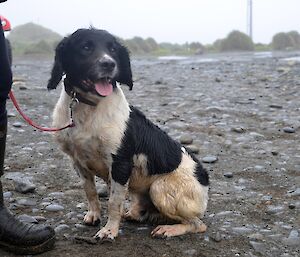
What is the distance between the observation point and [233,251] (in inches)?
135

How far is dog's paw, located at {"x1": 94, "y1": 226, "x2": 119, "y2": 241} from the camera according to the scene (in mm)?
3571

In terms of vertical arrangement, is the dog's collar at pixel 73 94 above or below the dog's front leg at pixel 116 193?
above

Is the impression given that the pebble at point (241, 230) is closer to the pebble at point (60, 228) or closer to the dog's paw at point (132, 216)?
the dog's paw at point (132, 216)

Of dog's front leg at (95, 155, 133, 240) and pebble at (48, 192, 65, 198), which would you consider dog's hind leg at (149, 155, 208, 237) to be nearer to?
dog's front leg at (95, 155, 133, 240)


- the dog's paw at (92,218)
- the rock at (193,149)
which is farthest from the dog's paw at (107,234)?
the rock at (193,149)

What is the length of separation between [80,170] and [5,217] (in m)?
0.73

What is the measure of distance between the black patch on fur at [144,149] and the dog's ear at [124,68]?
25 cm

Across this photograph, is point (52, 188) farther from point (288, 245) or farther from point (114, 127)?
point (288, 245)

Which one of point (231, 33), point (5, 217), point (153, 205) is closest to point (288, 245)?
point (153, 205)

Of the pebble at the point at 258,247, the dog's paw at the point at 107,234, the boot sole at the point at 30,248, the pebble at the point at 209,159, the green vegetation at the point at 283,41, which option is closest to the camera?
the boot sole at the point at 30,248

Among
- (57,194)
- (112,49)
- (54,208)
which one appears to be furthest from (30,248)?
(112,49)

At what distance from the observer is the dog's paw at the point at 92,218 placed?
12.8 ft

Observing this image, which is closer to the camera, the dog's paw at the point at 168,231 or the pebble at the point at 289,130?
the dog's paw at the point at 168,231

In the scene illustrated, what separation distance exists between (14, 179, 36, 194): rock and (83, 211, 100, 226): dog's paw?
0.82 m
